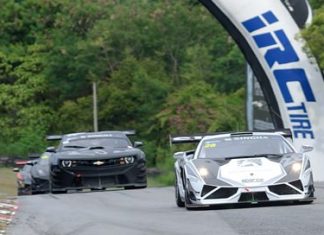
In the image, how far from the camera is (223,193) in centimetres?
1600

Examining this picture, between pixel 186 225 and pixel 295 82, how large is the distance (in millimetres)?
15083

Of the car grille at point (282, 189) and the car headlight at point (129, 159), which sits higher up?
the car grille at point (282, 189)

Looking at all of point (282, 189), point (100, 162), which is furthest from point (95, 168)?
point (282, 189)

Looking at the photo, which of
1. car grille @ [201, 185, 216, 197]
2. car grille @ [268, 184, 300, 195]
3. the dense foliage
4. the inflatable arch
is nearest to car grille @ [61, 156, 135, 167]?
the inflatable arch

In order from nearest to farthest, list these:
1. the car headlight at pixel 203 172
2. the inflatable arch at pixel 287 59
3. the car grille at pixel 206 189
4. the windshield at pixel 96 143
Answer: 1. the car grille at pixel 206 189
2. the car headlight at pixel 203 172
3. the windshield at pixel 96 143
4. the inflatable arch at pixel 287 59

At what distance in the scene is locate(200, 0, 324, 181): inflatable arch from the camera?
27.8 meters

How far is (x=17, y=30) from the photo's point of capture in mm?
62656

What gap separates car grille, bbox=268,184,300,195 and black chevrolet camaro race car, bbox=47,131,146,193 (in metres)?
9.49

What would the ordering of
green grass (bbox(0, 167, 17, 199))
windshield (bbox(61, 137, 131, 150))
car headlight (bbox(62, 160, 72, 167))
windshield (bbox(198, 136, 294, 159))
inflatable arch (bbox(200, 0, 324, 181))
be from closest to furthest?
windshield (bbox(198, 136, 294, 159)), car headlight (bbox(62, 160, 72, 167)), windshield (bbox(61, 137, 131, 150)), inflatable arch (bbox(200, 0, 324, 181)), green grass (bbox(0, 167, 17, 199))

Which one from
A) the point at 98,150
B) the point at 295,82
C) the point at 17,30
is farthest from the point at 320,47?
the point at 17,30

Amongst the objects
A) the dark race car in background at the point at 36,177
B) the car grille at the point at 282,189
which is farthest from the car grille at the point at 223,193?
the dark race car in background at the point at 36,177

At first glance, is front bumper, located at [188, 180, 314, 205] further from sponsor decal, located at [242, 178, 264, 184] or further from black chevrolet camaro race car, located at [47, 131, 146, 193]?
black chevrolet camaro race car, located at [47, 131, 146, 193]

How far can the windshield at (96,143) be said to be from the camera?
26.0 m

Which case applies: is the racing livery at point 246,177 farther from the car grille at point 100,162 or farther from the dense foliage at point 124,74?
the dense foliage at point 124,74
